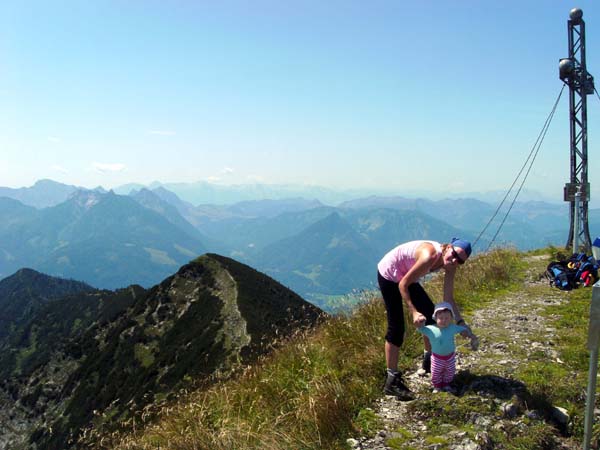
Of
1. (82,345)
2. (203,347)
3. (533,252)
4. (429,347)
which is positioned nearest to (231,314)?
(203,347)

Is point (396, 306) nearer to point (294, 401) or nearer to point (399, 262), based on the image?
point (399, 262)

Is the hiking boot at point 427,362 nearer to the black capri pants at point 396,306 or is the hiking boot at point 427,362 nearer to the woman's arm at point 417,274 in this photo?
the black capri pants at point 396,306

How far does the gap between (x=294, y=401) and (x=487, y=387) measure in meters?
2.79

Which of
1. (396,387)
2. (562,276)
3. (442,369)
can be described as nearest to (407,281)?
(442,369)

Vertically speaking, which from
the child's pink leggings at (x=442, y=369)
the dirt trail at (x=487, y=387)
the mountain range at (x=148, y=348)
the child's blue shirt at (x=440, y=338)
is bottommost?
the mountain range at (x=148, y=348)

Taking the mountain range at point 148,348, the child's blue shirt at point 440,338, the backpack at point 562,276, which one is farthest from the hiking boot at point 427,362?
the mountain range at point 148,348

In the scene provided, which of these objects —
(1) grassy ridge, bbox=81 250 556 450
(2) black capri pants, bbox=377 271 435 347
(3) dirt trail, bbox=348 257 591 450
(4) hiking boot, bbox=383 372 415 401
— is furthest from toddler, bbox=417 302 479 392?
(1) grassy ridge, bbox=81 250 556 450

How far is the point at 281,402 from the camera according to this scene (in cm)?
593

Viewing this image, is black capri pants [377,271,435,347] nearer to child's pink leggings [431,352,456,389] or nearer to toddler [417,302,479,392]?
toddler [417,302,479,392]

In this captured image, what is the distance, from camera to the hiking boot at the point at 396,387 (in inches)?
227

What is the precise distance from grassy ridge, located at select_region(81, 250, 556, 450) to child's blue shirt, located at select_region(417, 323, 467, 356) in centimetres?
102

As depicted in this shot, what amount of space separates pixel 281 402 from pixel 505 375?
339 centimetres

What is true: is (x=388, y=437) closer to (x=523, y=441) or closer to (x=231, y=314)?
(x=523, y=441)

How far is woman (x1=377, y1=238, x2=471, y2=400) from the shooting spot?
5.67 meters
